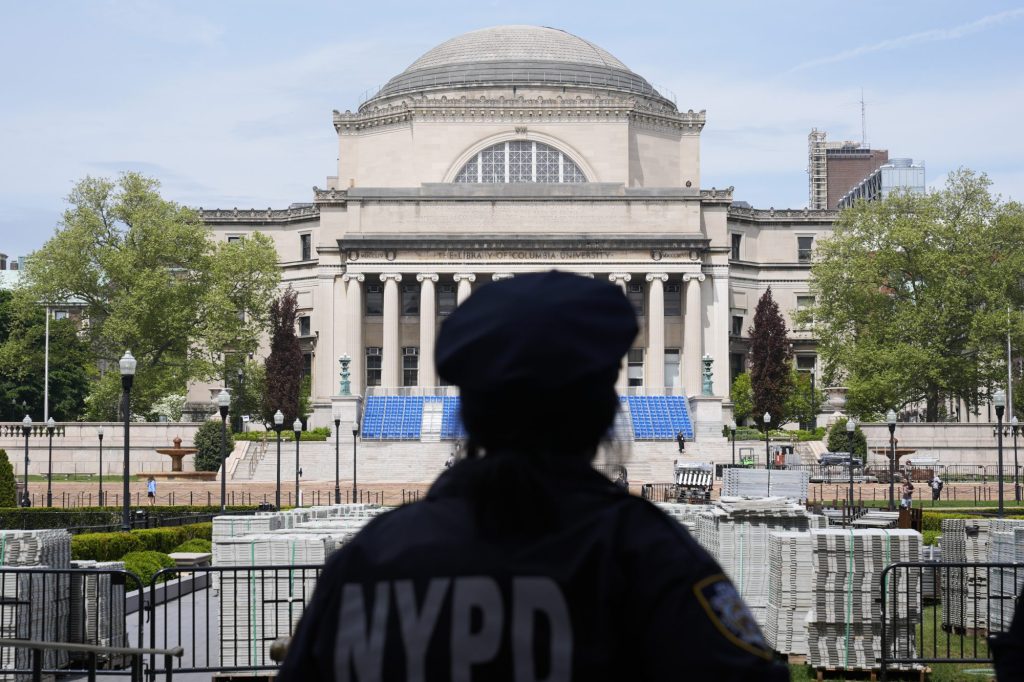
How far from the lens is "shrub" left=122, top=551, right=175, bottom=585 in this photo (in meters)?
23.6

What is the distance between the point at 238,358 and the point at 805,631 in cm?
6496

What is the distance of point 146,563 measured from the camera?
24375 millimetres

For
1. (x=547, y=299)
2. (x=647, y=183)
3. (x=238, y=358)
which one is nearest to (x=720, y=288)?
(x=647, y=183)

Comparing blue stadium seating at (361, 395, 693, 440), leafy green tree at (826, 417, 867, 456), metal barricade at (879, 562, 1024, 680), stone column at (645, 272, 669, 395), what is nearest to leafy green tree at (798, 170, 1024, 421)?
leafy green tree at (826, 417, 867, 456)

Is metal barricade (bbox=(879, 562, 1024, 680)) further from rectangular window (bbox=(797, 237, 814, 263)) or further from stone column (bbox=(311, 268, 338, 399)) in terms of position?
rectangular window (bbox=(797, 237, 814, 263))

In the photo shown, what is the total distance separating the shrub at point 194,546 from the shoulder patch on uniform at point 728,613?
2803cm

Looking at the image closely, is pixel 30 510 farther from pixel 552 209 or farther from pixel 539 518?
pixel 552 209

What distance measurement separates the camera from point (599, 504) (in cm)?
318

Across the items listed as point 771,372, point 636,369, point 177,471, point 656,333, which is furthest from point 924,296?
point 177,471

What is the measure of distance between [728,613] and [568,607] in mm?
358

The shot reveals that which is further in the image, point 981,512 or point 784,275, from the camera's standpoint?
point 784,275

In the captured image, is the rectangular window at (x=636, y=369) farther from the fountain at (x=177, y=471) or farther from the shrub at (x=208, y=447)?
the fountain at (x=177, y=471)

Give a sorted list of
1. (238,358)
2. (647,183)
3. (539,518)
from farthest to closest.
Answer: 1. (647,183)
2. (238,358)
3. (539,518)

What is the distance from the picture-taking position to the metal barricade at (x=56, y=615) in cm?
1338
